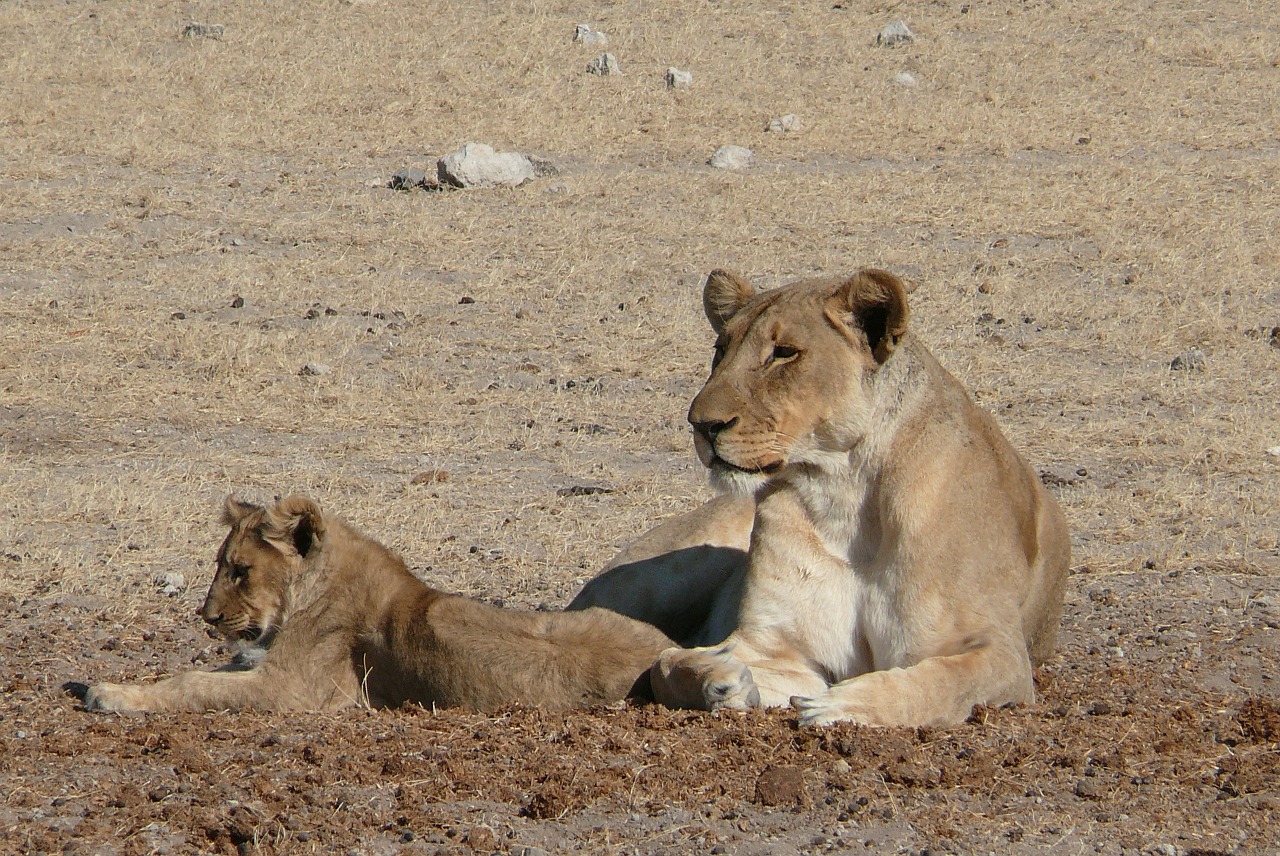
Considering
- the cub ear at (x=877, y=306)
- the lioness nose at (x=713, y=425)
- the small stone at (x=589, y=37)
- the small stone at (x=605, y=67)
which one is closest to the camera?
the lioness nose at (x=713, y=425)

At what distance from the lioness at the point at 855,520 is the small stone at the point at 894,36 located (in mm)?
17505

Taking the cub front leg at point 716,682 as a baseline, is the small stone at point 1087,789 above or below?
above

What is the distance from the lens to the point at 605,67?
20688 mm

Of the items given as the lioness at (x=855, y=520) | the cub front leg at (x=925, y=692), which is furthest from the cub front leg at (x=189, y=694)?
the cub front leg at (x=925, y=692)

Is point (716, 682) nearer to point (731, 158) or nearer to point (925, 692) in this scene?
point (925, 692)

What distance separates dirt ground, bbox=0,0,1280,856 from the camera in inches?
182

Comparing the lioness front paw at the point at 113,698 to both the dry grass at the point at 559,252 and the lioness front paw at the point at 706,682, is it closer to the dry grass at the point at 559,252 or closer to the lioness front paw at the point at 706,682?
the dry grass at the point at 559,252

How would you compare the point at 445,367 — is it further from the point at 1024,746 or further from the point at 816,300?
the point at 1024,746

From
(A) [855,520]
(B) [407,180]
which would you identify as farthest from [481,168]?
(A) [855,520]

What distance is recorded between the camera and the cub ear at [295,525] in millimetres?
6054

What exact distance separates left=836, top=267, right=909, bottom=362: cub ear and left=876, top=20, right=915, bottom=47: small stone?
17771mm

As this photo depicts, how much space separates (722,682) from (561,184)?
463 inches

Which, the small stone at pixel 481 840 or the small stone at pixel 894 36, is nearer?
the small stone at pixel 481 840

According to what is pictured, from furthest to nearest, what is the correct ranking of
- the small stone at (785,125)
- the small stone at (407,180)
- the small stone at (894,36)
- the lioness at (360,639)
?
the small stone at (894,36) → the small stone at (785,125) → the small stone at (407,180) → the lioness at (360,639)
